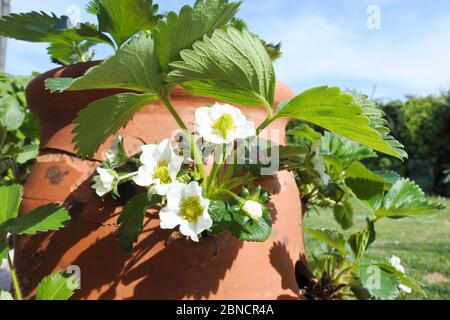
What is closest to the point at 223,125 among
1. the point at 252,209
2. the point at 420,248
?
the point at 252,209

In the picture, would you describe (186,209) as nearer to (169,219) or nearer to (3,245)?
(169,219)

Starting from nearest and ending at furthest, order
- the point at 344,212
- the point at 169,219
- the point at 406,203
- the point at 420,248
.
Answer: the point at 169,219
the point at 406,203
the point at 344,212
the point at 420,248

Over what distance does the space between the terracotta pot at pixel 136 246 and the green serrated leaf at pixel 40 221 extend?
8 centimetres

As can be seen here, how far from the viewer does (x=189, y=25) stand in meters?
0.55

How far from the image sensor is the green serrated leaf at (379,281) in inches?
25.3

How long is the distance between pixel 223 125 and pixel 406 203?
41 centimetres

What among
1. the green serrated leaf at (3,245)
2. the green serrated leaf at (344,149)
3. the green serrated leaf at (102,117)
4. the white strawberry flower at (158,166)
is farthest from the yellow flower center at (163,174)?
the green serrated leaf at (344,149)

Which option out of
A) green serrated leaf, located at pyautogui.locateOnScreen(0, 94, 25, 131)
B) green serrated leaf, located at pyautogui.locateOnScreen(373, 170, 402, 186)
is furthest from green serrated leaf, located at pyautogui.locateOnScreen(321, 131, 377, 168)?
green serrated leaf, located at pyautogui.locateOnScreen(0, 94, 25, 131)

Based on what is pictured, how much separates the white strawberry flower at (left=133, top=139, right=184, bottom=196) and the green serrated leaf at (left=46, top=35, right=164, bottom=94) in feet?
0.30

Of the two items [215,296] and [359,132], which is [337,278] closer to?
[215,296]

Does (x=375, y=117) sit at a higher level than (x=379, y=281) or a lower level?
higher
